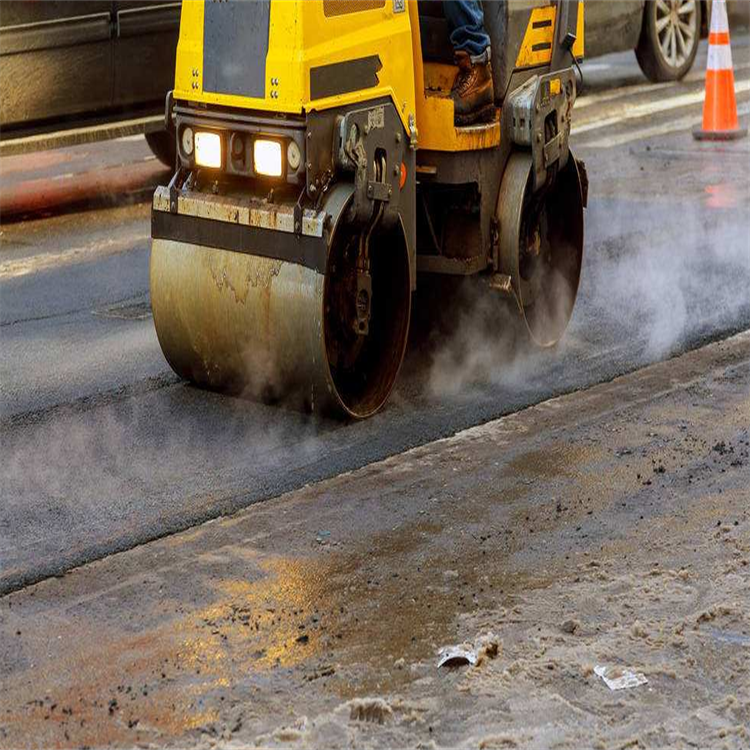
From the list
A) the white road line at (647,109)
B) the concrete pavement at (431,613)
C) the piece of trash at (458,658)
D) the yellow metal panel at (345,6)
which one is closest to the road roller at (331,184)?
the yellow metal panel at (345,6)

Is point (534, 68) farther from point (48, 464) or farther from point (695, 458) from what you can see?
point (48, 464)

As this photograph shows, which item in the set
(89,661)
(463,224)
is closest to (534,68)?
(463,224)

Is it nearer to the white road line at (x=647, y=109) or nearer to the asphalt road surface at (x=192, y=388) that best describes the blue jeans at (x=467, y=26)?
the asphalt road surface at (x=192, y=388)

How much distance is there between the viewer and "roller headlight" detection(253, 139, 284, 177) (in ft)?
20.1

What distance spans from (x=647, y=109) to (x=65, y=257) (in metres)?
6.30

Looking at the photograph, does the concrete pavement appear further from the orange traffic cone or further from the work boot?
the orange traffic cone

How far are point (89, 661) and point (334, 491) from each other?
4.78ft

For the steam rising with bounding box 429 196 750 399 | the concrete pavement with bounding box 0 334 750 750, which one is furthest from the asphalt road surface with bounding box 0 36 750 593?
the concrete pavement with bounding box 0 334 750 750

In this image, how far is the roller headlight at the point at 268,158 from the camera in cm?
614

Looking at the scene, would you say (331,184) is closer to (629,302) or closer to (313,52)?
(313,52)

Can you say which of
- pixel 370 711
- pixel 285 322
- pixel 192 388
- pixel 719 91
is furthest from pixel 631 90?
pixel 370 711

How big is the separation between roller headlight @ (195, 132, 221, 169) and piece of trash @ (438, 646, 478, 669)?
8.09 feet

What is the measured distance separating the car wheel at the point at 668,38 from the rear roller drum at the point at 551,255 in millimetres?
7946

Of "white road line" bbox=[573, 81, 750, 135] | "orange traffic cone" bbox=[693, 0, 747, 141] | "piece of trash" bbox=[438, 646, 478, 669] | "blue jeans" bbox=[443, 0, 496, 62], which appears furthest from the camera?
"white road line" bbox=[573, 81, 750, 135]
